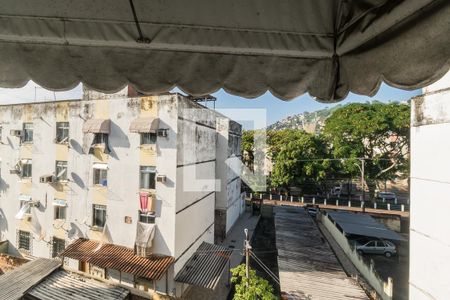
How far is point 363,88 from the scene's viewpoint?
1.67 m

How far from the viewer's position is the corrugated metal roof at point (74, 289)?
388 inches

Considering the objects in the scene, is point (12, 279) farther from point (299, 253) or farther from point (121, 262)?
point (299, 253)

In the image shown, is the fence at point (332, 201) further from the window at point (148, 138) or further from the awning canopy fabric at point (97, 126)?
the awning canopy fabric at point (97, 126)

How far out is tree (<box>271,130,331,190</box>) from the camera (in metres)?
25.8

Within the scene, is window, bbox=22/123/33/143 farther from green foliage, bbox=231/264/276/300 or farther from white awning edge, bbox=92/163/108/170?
green foliage, bbox=231/264/276/300

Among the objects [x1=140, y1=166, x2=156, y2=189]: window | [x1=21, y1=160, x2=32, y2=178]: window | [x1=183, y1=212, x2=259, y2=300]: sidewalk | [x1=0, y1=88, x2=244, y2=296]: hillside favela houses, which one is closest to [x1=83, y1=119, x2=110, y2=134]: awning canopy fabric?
[x1=0, y1=88, x2=244, y2=296]: hillside favela houses

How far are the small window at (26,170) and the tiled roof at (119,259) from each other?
524 cm

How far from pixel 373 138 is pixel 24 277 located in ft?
90.3

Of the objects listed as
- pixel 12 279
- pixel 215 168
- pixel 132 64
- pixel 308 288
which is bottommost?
pixel 12 279

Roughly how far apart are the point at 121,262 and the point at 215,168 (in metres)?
9.17

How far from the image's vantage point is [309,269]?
10500 mm

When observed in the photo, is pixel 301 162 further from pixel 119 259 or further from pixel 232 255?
pixel 119 259

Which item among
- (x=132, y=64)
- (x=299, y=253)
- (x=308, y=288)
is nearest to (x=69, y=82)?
(x=132, y=64)

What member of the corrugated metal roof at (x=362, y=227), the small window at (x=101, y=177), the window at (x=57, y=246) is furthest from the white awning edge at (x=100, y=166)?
the corrugated metal roof at (x=362, y=227)
